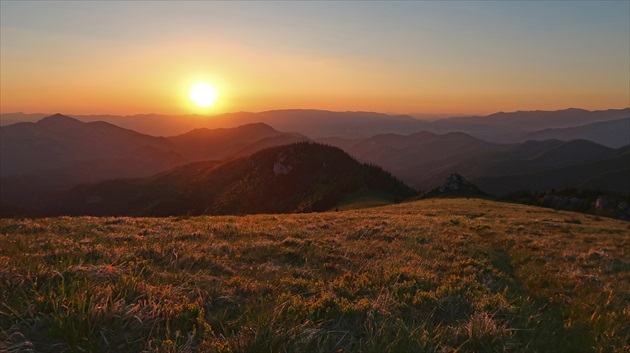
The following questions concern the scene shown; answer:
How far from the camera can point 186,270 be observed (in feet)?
→ 25.8

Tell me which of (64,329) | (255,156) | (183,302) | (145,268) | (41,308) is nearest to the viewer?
(64,329)

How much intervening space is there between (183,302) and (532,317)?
6092 mm

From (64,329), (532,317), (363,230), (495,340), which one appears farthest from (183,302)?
(363,230)

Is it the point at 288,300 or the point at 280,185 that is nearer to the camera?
the point at 288,300

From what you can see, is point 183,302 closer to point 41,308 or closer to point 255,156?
point 41,308

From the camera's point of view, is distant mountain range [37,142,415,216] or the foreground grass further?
distant mountain range [37,142,415,216]

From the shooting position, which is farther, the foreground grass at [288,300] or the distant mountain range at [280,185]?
the distant mountain range at [280,185]

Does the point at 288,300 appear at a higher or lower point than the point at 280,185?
higher

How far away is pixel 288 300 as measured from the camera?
6.09m

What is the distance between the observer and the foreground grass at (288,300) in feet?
14.8

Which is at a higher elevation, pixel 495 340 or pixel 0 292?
pixel 0 292

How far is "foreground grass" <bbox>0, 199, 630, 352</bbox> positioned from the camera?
14.8 ft

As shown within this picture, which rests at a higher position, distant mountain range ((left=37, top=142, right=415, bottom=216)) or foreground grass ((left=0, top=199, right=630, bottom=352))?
foreground grass ((left=0, top=199, right=630, bottom=352))

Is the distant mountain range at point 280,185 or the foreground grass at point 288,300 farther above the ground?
the foreground grass at point 288,300
